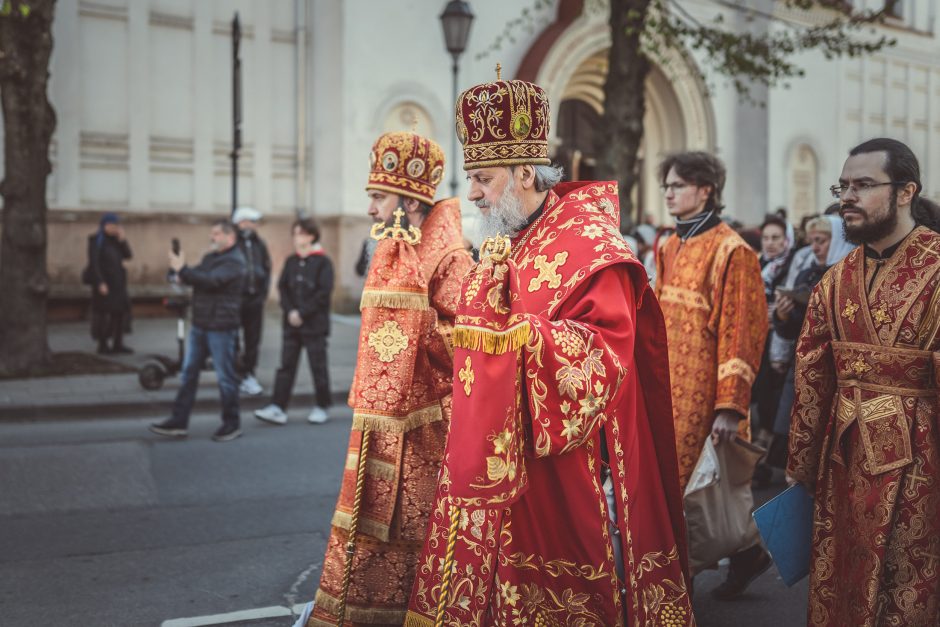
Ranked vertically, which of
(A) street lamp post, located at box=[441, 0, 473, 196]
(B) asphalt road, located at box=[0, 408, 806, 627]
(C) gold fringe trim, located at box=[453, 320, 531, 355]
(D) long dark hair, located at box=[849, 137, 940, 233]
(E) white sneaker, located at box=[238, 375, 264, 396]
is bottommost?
(B) asphalt road, located at box=[0, 408, 806, 627]

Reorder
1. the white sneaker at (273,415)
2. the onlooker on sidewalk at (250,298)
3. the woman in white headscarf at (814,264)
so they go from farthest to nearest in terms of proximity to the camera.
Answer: the onlooker on sidewalk at (250,298) < the white sneaker at (273,415) < the woman in white headscarf at (814,264)

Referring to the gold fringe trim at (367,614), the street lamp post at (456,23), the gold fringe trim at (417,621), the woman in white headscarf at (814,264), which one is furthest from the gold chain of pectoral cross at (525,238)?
the street lamp post at (456,23)

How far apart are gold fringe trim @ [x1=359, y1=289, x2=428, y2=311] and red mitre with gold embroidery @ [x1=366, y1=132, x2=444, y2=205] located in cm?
54

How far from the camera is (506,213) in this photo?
10.1 ft

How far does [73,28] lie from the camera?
1528cm

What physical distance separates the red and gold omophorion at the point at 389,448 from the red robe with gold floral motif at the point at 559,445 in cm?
64

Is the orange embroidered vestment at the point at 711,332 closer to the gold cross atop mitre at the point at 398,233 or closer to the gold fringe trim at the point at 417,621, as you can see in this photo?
the gold cross atop mitre at the point at 398,233

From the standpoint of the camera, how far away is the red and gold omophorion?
12.2 feet

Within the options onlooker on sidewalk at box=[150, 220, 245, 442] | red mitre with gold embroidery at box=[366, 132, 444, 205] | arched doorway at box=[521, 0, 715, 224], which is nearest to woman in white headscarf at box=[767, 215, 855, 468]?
red mitre with gold embroidery at box=[366, 132, 444, 205]

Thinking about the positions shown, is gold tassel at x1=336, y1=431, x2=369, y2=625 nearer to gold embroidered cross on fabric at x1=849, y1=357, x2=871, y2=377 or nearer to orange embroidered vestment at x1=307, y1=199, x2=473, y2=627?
orange embroidered vestment at x1=307, y1=199, x2=473, y2=627

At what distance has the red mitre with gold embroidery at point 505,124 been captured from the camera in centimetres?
300

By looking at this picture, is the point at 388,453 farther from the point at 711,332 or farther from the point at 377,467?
the point at 711,332

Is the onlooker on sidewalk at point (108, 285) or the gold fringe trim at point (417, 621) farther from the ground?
the onlooker on sidewalk at point (108, 285)

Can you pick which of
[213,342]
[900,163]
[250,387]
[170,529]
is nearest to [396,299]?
[900,163]
